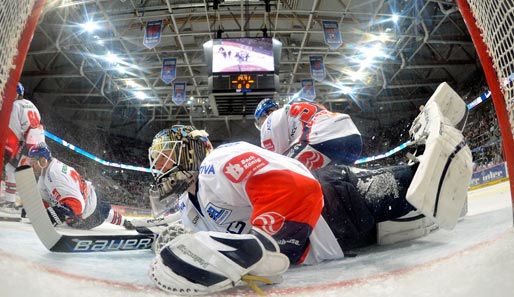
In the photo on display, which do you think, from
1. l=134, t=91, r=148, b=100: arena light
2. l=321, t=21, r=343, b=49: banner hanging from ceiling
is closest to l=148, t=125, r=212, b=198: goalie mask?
l=321, t=21, r=343, b=49: banner hanging from ceiling

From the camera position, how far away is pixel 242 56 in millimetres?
7043

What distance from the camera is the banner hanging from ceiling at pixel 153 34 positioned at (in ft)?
26.4

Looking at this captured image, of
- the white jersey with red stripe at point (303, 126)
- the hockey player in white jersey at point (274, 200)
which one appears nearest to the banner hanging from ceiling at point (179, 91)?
the white jersey with red stripe at point (303, 126)

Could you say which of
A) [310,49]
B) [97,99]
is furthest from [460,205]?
[97,99]

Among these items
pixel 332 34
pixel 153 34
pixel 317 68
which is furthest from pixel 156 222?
pixel 317 68

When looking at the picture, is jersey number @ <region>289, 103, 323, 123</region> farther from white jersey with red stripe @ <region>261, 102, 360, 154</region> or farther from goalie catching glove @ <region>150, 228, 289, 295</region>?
goalie catching glove @ <region>150, 228, 289, 295</region>

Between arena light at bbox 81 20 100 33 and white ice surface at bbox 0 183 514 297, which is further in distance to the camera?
arena light at bbox 81 20 100 33

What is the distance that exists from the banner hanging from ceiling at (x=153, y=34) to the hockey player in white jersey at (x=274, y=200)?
23.2ft

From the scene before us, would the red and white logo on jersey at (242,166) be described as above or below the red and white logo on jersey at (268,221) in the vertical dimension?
above

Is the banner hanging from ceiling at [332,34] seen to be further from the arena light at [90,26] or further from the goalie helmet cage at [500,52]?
the goalie helmet cage at [500,52]

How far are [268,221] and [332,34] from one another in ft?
25.5

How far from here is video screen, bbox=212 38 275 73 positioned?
7035 mm

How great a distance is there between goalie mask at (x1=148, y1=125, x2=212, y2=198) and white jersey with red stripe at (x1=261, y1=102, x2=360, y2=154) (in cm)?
138

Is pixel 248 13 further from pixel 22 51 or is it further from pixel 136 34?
pixel 22 51
